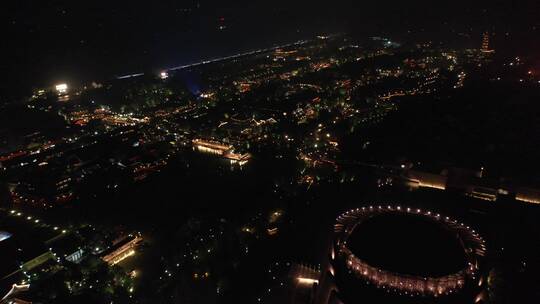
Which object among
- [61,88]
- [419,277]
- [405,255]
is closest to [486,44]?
[405,255]

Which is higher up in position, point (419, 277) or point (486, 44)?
point (486, 44)

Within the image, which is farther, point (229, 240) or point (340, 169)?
point (340, 169)

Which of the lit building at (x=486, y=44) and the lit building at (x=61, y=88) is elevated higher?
the lit building at (x=486, y=44)

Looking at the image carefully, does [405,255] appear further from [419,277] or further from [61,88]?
[61,88]

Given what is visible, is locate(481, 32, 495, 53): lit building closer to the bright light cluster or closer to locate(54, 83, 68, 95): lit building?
the bright light cluster

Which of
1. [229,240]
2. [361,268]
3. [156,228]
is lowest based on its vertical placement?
[156,228]

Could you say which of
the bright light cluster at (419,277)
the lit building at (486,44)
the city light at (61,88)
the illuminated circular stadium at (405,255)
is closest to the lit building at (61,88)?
the city light at (61,88)

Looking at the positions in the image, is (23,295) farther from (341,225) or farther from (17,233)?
(341,225)

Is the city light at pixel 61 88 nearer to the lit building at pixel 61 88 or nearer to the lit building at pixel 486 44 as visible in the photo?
the lit building at pixel 61 88

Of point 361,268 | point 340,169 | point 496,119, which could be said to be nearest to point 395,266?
point 361,268
